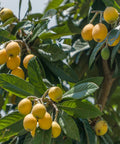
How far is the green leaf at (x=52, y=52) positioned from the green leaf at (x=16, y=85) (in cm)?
23

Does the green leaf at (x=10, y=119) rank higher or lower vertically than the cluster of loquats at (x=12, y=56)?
lower

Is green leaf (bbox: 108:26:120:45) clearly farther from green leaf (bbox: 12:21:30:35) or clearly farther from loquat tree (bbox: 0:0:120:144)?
green leaf (bbox: 12:21:30:35)

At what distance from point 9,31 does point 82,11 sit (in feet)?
2.08

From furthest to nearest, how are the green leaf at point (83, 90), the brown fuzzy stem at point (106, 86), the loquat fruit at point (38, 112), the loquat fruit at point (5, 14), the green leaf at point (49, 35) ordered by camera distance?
1. the brown fuzzy stem at point (106, 86)
2. the loquat fruit at point (5, 14)
3. the green leaf at point (49, 35)
4. the green leaf at point (83, 90)
5. the loquat fruit at point (38, 112)

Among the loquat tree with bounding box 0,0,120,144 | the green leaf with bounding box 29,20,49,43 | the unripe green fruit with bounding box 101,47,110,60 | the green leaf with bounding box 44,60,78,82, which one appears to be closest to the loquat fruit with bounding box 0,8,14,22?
the loquat tree with bounding box 0,0,120,144

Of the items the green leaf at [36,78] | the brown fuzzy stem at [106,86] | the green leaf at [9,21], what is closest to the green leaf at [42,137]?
the green leaf at [36,78]

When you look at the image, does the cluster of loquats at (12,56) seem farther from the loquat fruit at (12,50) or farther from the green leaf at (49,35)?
the green leaf at (49,35)

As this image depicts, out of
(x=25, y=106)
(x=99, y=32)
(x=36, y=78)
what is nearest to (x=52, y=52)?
(x=36, y=78)

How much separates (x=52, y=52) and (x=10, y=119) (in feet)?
1.33

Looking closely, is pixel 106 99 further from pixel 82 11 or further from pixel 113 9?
pixel 113 9

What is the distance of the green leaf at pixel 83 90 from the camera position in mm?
1206

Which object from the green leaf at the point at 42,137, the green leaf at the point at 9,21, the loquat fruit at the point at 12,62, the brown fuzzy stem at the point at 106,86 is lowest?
the brown fuzzy stem at the point at 106,86

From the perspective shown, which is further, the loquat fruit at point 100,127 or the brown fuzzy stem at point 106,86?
the brown fuzzy stem at point 106,86

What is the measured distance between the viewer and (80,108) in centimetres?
128
